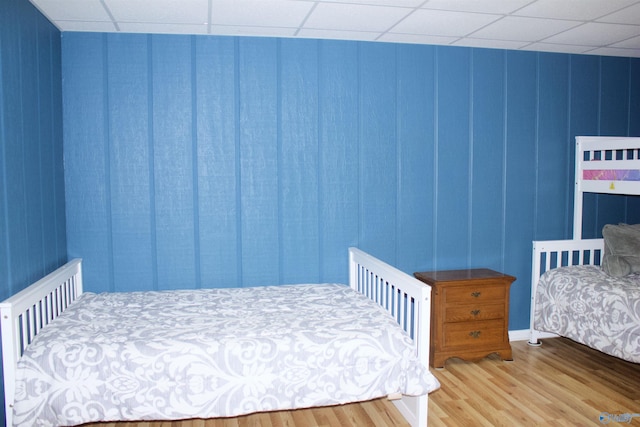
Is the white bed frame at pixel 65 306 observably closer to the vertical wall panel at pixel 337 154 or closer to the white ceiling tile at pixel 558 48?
the vertical wall panel at pixel 337 154

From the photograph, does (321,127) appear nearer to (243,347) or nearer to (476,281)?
(476,281)

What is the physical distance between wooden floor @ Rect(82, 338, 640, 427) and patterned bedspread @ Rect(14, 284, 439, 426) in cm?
45

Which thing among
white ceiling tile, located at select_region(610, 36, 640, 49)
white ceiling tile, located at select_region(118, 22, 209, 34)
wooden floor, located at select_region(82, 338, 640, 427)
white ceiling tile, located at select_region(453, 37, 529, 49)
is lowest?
wooden floor, located at select_region(82, 338, 640, 427)

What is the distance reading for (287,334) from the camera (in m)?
2.13

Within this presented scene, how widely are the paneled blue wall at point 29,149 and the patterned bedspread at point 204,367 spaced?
14.8 inches

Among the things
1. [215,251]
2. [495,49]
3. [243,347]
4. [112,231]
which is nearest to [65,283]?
[112,231]

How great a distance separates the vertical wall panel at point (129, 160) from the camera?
2941mm

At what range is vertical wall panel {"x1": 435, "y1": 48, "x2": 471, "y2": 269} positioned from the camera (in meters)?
3.35

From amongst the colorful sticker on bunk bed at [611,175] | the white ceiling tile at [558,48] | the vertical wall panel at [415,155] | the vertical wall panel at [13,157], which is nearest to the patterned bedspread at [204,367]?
the vertical wall panel at [13,157]

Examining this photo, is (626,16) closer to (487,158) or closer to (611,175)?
(611,175)

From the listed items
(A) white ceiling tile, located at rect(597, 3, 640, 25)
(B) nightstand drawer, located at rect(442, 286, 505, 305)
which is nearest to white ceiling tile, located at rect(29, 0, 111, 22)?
(B) nightstand drawer, located at rect(442, 286, 505, 305)

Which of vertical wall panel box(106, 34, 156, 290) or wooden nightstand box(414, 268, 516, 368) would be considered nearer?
vertical wall panel box(106, 34, 156, 290)

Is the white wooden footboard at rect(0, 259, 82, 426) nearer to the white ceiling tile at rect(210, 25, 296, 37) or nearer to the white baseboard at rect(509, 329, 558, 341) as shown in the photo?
the white ceiling tile at rect(210, 25, 296, 37)

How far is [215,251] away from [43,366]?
128cm
